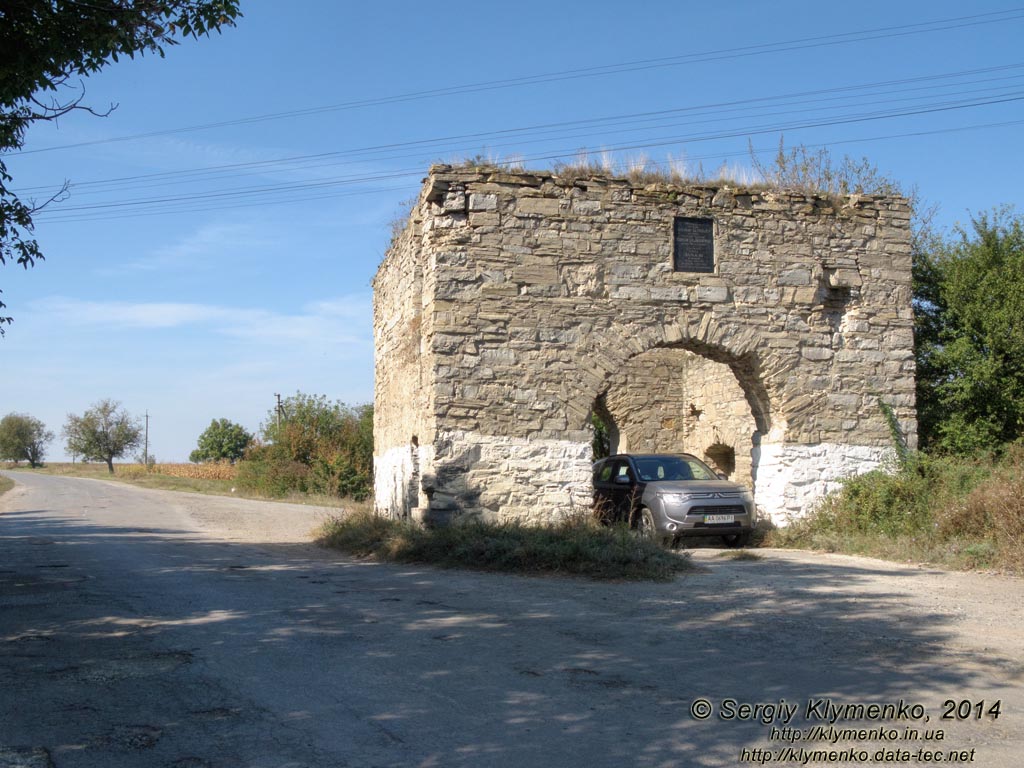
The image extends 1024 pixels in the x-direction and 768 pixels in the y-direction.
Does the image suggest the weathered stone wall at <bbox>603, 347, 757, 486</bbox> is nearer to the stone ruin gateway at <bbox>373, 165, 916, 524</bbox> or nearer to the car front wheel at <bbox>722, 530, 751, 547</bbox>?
the stone ruin gateway at <bbox>373, 165, 916, 524</bbox>

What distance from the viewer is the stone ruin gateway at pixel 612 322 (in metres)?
13.0

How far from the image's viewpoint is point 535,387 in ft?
43.3

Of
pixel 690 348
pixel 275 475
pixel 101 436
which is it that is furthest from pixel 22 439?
pixel 690 348

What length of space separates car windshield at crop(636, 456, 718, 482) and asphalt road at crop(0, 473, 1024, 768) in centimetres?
303

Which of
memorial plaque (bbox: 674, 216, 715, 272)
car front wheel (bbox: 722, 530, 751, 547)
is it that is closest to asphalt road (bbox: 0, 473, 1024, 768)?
car front wheel (bbox: 722, 530, 751, 547)

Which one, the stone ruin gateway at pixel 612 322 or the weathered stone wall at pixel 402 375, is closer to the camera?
the stone ruin gateway at pixel 612 322

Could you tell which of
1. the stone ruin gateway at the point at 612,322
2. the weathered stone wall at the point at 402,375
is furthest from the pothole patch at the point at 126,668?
the weathered stone wall at the point at 402,375

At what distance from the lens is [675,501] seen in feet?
42.7

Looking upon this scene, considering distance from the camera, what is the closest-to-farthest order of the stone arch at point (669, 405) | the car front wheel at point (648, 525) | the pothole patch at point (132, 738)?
1. the pothole patch at point (132, 738)
2. the car front wheel at point (648, 525)
3. the stone arch at point (669, 405)

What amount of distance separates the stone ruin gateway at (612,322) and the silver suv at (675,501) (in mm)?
1053

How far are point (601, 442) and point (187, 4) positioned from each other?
696 inches

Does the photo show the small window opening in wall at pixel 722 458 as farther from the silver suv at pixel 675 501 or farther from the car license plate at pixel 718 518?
the car license plate at pixel 718 518

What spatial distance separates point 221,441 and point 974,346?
274 ft

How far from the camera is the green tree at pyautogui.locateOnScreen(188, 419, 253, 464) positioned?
297 ft
